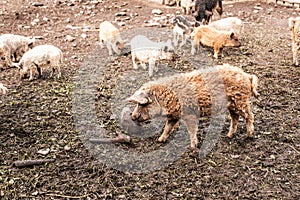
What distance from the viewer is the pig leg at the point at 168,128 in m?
4.53

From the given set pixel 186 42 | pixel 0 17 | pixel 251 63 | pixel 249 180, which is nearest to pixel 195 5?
pixel 186 42

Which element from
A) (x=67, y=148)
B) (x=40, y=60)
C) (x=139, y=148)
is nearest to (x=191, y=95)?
(x=139, y=148)

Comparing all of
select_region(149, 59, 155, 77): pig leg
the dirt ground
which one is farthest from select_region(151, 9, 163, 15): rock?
select_region(149, 59, 155, 77): pig leg

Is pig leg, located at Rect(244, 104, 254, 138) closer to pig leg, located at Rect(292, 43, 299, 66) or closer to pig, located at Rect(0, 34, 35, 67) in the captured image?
pig leg, located at Rect(292, 43, 299, 66)

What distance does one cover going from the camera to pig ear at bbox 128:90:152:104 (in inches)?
167

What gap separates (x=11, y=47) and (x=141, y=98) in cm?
395

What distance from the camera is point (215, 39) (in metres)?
7.25

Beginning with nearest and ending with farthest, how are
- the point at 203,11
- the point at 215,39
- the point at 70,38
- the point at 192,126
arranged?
the point at 192,126
the point at 215,39
the point at 70,38
the point at 203,11

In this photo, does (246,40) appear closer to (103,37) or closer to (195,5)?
(195,5)

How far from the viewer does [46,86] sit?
20.6 ft

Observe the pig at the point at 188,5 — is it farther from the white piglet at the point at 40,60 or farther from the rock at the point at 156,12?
the white piglet at the point at 40,60

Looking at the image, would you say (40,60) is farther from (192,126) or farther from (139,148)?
(192,126)

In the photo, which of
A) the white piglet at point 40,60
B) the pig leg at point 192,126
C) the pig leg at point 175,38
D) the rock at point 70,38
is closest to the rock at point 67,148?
the pig leg at point 192,126

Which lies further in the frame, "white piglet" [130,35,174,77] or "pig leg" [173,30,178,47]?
"pig leg" [173,30,178,47]
